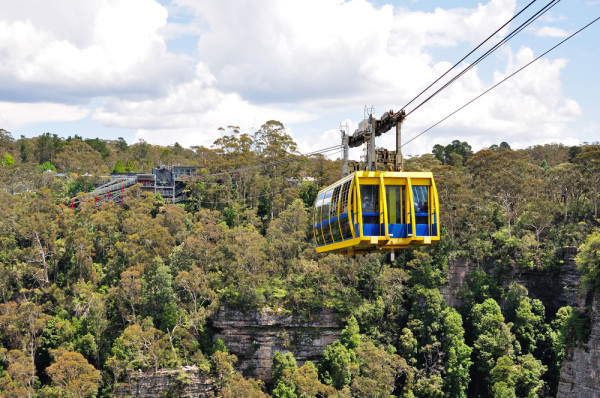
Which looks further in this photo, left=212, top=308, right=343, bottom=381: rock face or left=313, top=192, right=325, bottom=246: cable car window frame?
left=212, top=308, right=343, bottom=381: rock face

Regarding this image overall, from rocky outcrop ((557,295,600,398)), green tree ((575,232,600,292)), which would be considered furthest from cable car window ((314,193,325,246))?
rocky outcrop ((557,295,600,398))

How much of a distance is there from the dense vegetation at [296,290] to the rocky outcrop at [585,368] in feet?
2.19

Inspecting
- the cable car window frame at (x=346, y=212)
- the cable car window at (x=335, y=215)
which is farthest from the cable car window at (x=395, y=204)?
the cable car window at (x=335, y=215)

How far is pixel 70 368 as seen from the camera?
32594 millimetres

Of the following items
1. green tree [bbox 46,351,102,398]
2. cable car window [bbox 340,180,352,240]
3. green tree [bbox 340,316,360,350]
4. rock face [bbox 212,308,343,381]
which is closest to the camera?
cable car window [bbox 340,180,352,240]

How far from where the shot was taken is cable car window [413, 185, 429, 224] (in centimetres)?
1470

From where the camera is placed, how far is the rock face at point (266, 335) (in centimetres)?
3818

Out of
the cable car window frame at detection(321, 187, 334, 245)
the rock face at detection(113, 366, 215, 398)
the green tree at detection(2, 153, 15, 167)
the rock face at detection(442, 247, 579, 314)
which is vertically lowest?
the rock face at detection(113, 366, 215, 398)

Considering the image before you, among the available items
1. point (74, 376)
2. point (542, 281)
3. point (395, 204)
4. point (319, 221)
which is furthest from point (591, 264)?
point (74, 376)

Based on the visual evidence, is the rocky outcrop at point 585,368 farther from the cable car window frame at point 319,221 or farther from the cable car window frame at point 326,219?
the cable car window frame at point 326,219

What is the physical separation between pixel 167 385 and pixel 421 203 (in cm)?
2419

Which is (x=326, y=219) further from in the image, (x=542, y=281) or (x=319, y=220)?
(x=542, y=281)

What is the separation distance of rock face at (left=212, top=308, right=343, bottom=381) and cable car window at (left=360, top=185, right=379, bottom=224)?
24.7m

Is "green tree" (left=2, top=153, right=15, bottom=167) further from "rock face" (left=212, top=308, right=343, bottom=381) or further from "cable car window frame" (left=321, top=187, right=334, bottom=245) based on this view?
"cable car window frame" (left=321, top=187, right=334, bottom=245)
